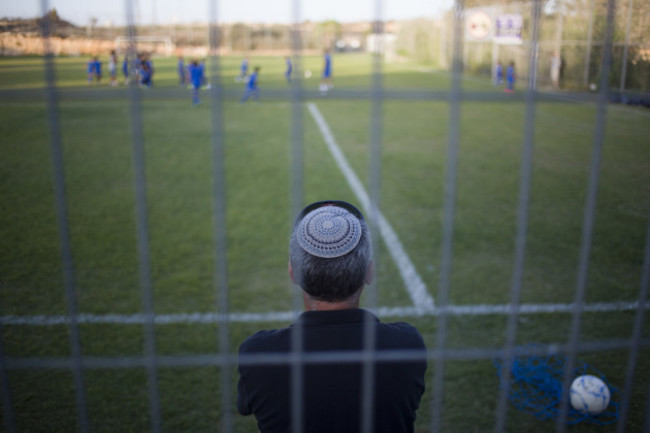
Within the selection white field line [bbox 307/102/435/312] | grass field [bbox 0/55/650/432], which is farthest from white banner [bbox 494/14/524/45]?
white field line [bbox 307/102/435/312]

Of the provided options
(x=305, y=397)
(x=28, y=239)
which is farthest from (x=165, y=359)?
(x=28, y=239)

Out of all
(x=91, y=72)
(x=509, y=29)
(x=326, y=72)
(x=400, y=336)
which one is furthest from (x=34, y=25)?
(x=509, y=29)

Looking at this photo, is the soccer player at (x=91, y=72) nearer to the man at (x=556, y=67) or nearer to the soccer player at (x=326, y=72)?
the soccer player at (x=326, y=72)

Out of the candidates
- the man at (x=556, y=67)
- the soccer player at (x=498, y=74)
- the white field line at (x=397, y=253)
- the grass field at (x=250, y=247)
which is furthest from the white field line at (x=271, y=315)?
the soccer player at (x=498, y=74)

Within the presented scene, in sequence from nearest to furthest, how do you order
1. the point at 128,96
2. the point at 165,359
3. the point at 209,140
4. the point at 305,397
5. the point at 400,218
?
the point at 128,96 < the point at 165,359 < the point at 305,397 < the point at 400,218 < the point at 209,140

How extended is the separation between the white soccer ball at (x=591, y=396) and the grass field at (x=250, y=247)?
20cm

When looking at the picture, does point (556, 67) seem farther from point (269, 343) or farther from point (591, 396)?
point (269, 343)

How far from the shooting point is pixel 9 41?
1271mm

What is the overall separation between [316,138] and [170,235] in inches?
296

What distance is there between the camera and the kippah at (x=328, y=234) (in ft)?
5.18

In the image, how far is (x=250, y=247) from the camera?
5.67 m

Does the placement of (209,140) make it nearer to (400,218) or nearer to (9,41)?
(400,218)

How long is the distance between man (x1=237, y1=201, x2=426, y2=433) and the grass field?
54cm

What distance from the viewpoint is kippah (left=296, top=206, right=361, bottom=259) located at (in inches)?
62.1
